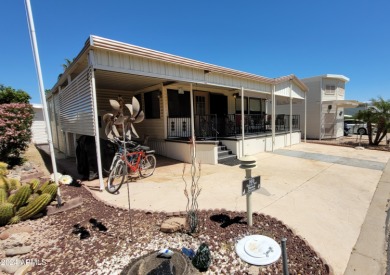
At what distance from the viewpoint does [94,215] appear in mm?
3504

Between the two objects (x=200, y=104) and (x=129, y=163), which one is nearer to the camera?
(x=129, y=163)

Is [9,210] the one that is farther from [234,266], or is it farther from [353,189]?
[353,189]

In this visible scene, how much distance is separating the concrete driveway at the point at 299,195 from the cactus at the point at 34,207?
3.68 ft

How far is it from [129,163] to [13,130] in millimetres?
4002

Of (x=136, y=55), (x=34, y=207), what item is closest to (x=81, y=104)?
(x=136, y=55)

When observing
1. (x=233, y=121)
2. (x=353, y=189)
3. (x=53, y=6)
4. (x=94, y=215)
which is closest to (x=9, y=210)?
(x=94, y=215)

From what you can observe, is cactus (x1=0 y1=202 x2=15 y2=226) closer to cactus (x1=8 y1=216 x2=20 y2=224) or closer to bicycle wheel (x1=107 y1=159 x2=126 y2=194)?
cactus (x1=8 y1=216 x2=20 y2=224)

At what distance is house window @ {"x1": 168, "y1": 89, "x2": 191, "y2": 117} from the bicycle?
315cm

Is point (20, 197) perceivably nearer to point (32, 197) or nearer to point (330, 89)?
point (32, 197)

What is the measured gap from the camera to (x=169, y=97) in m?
8.90

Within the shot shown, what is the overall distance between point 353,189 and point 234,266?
4276mm

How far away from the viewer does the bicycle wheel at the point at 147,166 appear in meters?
6.09

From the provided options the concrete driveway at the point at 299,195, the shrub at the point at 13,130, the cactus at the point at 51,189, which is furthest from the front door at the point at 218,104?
the cactus at the point at 51,189

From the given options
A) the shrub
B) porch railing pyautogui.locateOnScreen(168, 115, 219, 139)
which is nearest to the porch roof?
the shrub
